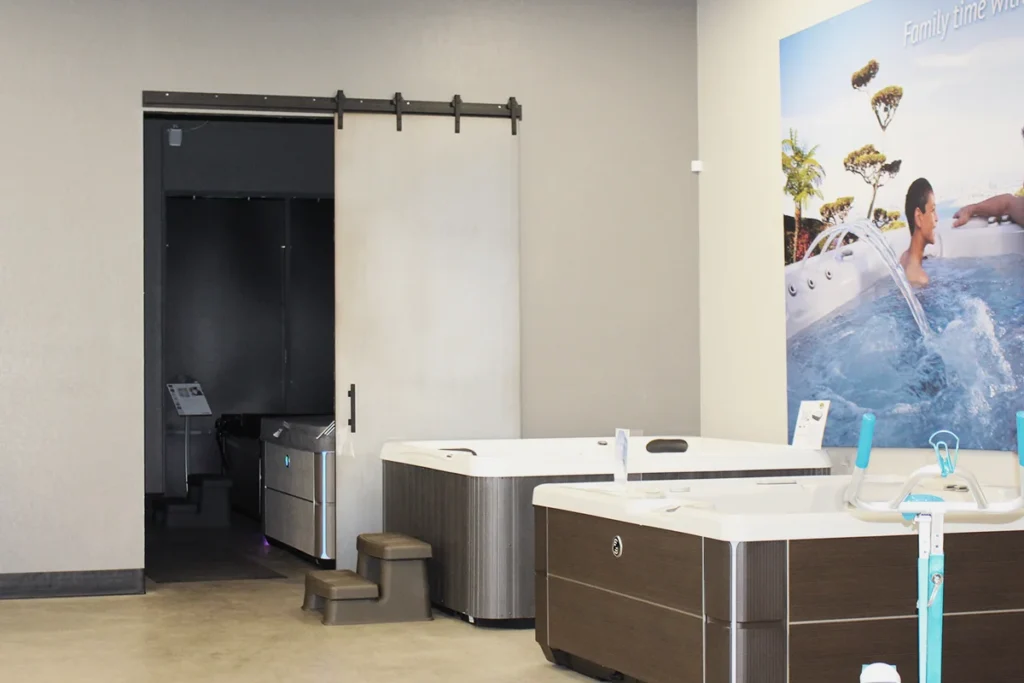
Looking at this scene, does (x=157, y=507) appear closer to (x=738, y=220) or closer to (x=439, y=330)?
(x=439, y=330)

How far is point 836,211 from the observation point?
6020 mm

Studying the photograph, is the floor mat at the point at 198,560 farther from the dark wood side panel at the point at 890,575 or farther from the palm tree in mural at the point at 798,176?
the dark wood side panel at the point at 890,575

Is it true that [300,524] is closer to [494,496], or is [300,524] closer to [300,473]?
[300,473]

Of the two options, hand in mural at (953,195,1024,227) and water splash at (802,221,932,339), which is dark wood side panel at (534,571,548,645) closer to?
water splash at (802,221,932,339)

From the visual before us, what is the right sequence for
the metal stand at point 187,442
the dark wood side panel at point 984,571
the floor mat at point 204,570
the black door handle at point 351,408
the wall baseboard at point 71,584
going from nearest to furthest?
the dark wood side panel at point 984,571 < the wall baseboard at point 71,584 < the black door handle at point 351,408 < the floor mat at point 204,570 < the metal stand at point 187,442

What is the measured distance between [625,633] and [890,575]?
87 centimetres

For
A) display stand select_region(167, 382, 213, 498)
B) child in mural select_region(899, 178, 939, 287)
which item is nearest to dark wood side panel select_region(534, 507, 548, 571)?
child in mural select_region(899, 178, 939, 287)

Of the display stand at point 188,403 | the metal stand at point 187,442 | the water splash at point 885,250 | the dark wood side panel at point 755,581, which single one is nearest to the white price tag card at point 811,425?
the water splash at point 885,250

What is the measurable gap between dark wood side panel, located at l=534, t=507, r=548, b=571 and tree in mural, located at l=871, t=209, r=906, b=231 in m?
1.99

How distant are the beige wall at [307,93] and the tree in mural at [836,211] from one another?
1.32m

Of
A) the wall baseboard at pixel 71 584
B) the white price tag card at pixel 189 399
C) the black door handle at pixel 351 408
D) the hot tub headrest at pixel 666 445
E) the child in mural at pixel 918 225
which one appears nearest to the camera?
the child in mural at pixel 918 225

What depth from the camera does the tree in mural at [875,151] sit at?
18.5 feet

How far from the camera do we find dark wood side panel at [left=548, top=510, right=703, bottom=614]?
Result: 3889mm

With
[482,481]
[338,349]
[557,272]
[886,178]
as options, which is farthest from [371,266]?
[886,178]
